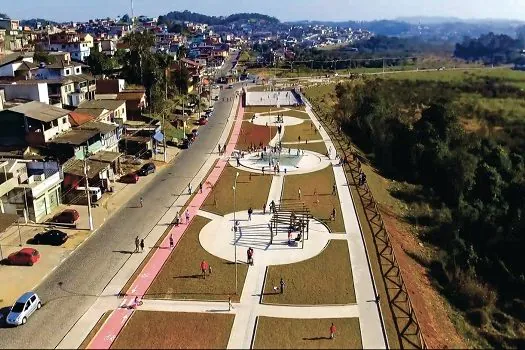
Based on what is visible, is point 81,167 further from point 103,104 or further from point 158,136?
point 103,104

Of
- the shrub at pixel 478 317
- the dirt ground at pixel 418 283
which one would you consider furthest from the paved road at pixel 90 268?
the shrub at pixel 478 317

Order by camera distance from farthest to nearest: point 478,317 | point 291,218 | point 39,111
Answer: point 39,111, point 291,218, point 478,317

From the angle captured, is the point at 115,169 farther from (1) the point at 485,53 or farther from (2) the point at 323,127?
(1) the point at 485,53

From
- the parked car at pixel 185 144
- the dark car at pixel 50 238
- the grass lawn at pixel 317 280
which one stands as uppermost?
the parked car at pixel 185 144

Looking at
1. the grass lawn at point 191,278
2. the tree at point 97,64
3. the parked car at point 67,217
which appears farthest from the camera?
the tree at point 97,64

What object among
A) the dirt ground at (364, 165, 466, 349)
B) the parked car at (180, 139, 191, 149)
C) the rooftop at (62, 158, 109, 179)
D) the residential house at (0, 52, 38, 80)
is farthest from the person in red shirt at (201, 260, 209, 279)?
the residential house at (0, 52, 38, 80)

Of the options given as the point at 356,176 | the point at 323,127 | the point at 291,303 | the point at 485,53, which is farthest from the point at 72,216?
the point at 485,53

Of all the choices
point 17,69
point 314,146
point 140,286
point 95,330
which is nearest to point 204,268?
point 140,286

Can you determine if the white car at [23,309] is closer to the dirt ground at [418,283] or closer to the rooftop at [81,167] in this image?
the rooftop at [81,167]
